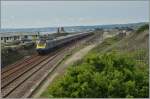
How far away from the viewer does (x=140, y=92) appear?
11430mm

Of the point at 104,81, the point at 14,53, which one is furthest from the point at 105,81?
the point at 14,53

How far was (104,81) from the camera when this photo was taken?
1155 cm

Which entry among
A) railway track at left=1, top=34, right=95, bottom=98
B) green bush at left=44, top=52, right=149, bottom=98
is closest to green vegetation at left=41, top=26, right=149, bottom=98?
green bush at left=44, top=52, right=149, bottom=98

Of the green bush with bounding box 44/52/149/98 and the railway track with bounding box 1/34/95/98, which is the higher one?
the green bush with bounding box 44/52/149/98

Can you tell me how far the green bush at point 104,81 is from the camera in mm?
11391

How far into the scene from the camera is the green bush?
37.4 feet

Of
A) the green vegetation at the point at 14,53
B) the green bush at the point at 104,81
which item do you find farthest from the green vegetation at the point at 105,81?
the green vegetation at the point at 14,53

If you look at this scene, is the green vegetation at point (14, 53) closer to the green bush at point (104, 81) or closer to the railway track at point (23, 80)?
the railway track at point (23, 80)

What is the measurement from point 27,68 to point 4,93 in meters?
10.9

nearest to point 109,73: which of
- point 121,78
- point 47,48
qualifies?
point 121,78

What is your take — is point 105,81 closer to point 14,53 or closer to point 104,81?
point 104,81

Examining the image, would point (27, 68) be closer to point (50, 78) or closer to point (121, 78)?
point (50, 78)

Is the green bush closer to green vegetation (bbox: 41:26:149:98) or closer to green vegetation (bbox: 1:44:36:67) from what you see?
green vegetation (bbox: 41:26:149:98)

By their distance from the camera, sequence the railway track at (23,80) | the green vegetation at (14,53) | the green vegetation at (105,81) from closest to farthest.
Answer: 1. the green vegetation at (105,81)
2. the railway track at (23,80)
3. the green vegetation at (14,53)
